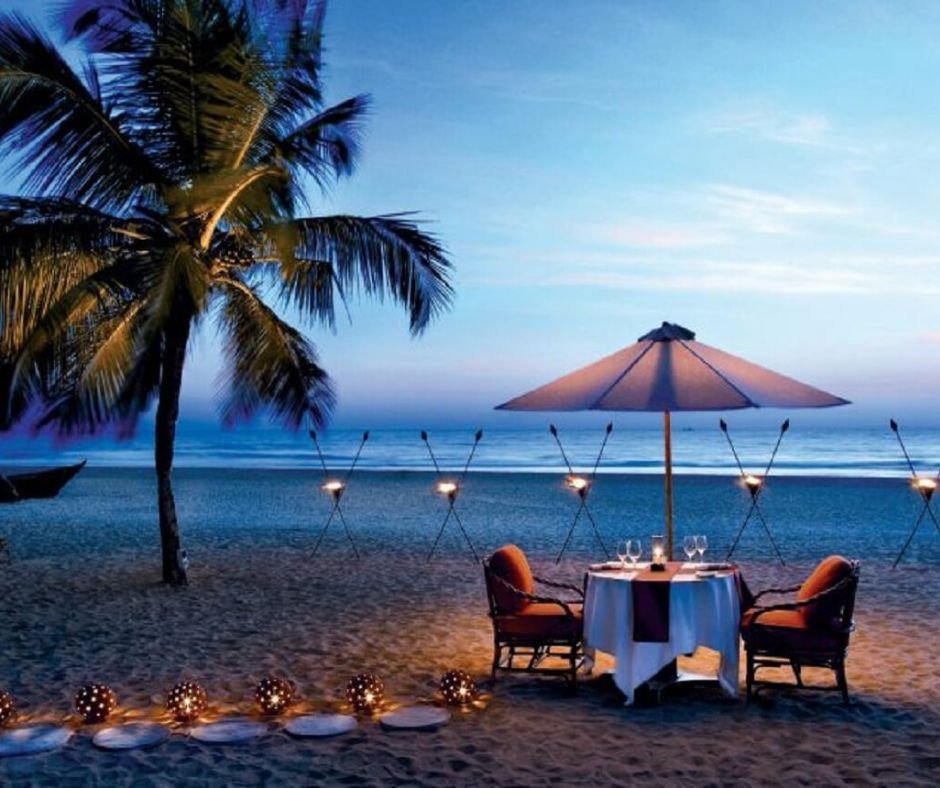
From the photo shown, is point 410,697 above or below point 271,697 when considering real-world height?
below

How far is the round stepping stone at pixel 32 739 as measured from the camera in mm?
4652

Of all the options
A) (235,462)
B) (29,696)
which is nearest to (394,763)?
(29,696)

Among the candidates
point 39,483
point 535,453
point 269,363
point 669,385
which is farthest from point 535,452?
point 669,385

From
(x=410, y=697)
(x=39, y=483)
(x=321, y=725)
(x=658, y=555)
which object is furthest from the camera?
(x=39, y=483)

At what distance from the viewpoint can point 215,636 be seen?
740 centimetres

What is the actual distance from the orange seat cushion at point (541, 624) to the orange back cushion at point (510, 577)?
0.07 m

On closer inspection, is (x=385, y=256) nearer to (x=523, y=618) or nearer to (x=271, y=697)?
(x=523, y=618)

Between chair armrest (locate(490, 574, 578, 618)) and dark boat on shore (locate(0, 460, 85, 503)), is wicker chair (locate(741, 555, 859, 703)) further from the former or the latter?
dark boat on shore (locate(0, 460, 85, 503))

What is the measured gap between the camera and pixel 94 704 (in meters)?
5.10

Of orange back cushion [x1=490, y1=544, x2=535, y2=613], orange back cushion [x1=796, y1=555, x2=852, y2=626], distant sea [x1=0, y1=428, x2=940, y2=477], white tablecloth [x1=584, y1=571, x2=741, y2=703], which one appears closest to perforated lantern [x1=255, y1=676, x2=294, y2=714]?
orange back cushion [x1=490, y1=544, x2=535, y2=613]

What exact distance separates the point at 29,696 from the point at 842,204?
43.1 feet

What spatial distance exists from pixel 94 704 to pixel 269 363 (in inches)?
213

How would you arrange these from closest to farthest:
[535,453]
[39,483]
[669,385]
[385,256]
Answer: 1. [669,385]
2. [385,256]
3. [39,483]
4. [535,453]

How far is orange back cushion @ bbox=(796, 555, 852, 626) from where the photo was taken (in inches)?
209
